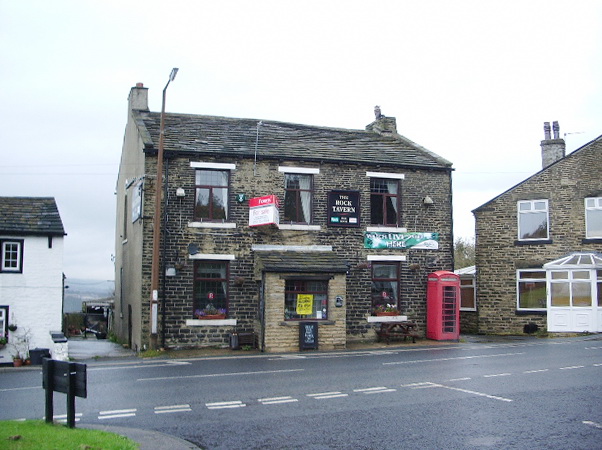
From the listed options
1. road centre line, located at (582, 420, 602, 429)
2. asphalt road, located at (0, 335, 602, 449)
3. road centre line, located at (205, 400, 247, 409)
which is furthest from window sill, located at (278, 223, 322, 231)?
road centre line, located at (582, 420, 602, 429)

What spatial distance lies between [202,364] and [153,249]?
4.91 m

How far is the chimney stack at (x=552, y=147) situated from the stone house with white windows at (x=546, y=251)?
11.4ft

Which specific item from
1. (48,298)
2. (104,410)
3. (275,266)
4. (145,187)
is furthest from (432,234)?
(104,410)

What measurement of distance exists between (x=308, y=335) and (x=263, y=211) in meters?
4.49

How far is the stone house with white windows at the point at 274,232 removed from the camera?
898 inches

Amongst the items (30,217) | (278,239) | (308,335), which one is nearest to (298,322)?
(308,335)

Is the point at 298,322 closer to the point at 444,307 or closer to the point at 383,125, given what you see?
the point at 444,307

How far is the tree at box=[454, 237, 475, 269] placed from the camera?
51.3 metres

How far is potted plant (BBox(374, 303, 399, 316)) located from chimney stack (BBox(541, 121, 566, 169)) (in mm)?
A: 11575

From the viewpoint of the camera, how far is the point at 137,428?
32.9 feet

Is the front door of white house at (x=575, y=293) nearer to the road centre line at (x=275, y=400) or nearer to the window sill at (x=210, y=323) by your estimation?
the window sill at (x=210, y=323)

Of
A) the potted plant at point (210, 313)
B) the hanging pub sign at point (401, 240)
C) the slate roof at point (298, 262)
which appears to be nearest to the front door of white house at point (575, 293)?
the hanging pub sign at point (401, 240)

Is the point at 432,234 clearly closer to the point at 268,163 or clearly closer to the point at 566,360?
the point at 268,163

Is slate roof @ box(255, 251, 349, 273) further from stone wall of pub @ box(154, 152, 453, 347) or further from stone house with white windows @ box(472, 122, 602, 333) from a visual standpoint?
stone house with white windows @ box(472, 122, 602, 333)
